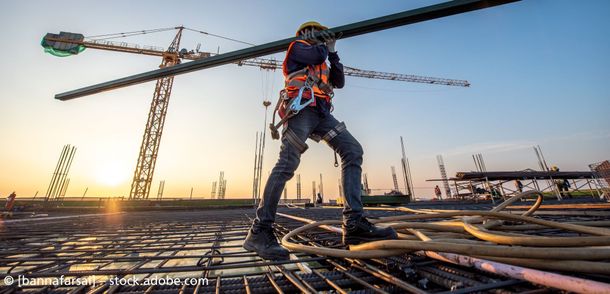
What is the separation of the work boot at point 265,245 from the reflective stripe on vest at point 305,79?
109 cm

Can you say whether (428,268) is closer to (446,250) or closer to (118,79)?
(446,250)

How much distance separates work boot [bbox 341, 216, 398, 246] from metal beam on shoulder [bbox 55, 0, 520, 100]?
138 centimetres

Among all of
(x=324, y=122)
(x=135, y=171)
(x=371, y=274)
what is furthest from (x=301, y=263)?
(x=135, y=171)

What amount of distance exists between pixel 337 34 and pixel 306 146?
0.91m

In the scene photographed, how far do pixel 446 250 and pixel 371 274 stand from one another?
0.37 m

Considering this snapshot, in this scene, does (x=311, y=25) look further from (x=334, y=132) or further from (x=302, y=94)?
(x=334, y=132)

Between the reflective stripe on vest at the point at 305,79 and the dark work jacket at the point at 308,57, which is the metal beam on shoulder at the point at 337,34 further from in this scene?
the reflective stripe on vest at the point at 305,79

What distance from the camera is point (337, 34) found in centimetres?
182

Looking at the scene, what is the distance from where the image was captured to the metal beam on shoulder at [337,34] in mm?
1530

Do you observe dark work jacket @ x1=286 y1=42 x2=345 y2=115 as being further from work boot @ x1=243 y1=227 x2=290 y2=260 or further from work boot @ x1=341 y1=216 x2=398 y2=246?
work boot @ x1=243 y1=227 x2=290 y2=260

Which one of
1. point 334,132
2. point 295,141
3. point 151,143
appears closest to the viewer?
point 295,141

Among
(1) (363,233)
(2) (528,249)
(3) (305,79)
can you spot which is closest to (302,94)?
(3) (305,79)

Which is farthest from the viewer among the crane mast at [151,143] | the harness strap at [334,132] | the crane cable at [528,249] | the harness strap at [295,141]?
the crane mast at [151,143]

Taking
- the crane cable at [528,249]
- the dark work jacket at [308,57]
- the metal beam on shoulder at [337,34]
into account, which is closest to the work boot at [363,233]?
the crane cable at [528,249]
